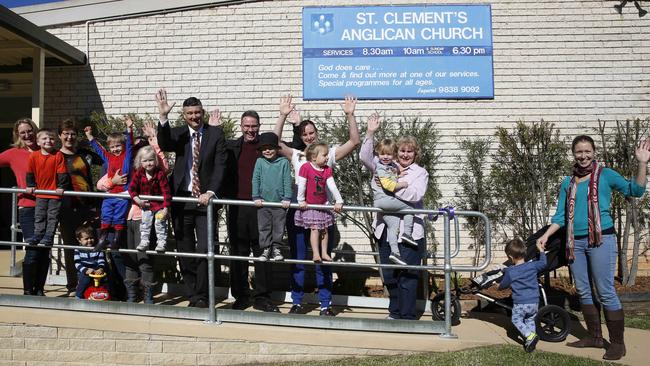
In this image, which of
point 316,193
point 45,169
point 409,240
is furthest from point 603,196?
point 45,169

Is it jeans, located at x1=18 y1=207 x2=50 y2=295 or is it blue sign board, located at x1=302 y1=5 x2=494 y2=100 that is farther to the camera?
blue sign board, located at x1=302 y1=5 x2=494 y2=100

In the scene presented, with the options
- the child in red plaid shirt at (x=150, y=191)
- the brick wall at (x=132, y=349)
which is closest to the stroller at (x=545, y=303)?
the brick wall at (x=132, y=349)

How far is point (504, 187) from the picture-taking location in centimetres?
759

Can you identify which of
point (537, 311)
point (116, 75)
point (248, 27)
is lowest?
point (537, 311)

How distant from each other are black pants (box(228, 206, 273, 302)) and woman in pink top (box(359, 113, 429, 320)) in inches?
45.5

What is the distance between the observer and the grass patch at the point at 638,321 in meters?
5.49

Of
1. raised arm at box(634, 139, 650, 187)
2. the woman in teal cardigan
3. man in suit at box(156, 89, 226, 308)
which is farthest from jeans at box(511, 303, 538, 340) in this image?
man in suit at box(156, 89, 226, 308)

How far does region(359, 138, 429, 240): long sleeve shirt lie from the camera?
4.75 meters

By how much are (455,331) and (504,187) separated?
3.25 meters

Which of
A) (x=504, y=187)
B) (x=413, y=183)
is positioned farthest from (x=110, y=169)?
(x=504, y=187)

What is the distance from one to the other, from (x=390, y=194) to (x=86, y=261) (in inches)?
119

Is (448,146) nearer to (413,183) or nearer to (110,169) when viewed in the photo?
(413,183)

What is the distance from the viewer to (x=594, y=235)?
14.8 feet

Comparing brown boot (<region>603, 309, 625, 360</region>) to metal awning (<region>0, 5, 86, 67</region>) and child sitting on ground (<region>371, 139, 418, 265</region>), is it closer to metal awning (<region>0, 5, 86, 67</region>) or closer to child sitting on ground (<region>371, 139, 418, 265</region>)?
child sitting on ground (<region>371, 139, 418, 265</region>)
